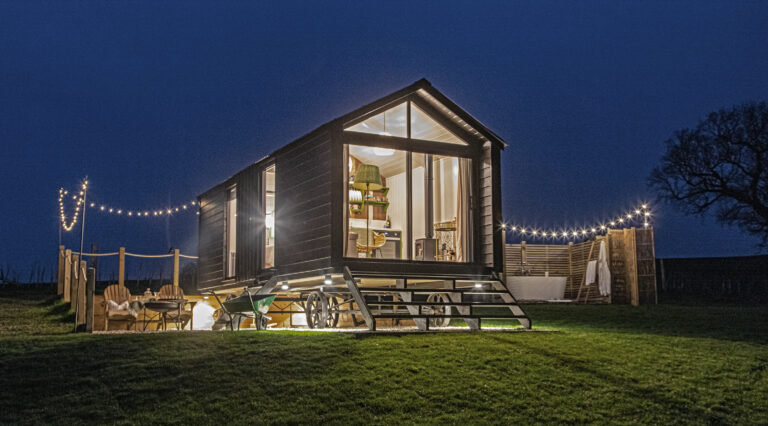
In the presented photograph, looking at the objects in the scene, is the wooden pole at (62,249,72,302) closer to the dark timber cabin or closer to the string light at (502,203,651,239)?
the dark timber cabin

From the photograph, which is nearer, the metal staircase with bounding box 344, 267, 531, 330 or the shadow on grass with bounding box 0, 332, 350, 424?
the shadow on grass with bounding box 0, 332, 350, 424

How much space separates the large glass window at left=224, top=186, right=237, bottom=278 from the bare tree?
16.1m

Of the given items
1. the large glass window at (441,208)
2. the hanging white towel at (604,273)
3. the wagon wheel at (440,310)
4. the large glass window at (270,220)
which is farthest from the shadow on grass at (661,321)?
the large glass window at (270,220)

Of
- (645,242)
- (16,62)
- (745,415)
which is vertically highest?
(16,62)

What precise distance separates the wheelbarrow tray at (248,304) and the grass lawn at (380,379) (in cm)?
105

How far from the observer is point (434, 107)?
39.3 ft

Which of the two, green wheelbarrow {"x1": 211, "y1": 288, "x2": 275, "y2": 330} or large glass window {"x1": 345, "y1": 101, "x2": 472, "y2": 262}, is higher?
large glass window {"x1": 345, "y1": 101, "x2": 472, "y2": 262}

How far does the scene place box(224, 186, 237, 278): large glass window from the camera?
1595 centimetres

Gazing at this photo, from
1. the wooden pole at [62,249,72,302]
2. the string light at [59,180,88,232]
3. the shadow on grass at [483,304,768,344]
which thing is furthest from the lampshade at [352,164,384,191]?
the wooden pole at [62,249,72,302]

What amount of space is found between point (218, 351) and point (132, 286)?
68.6 feet

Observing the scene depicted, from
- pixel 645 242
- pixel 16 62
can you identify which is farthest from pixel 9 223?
pixel 645 242

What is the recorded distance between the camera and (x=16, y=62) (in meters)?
49.0

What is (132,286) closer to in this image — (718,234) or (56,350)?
(56,350)

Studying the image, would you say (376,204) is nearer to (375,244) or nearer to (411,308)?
(375,244)
